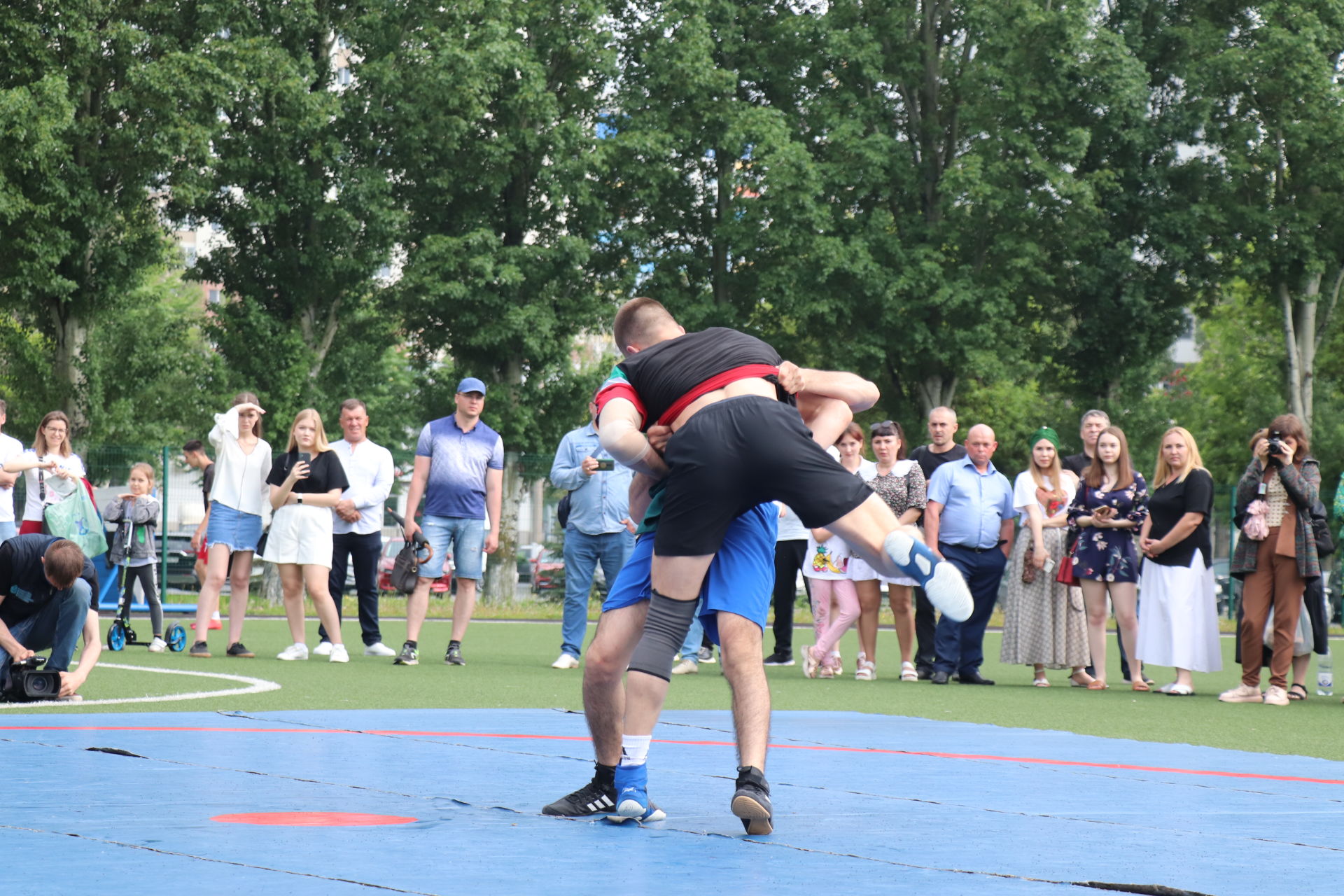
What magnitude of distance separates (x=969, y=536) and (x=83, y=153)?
2169cm

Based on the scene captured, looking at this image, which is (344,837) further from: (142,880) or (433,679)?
(433,679)

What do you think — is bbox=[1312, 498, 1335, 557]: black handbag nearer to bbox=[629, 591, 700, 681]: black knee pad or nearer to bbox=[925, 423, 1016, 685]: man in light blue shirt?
bbox=[925, 423, 1016, 685]: man in light blue shirt

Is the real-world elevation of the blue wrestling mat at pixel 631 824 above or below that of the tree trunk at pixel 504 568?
below


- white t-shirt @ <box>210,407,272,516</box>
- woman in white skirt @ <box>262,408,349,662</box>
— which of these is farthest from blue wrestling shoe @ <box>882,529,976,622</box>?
white t-shirt @ <box>210,407,272,516</box>

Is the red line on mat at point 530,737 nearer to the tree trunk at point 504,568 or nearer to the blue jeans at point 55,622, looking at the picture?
the blue jeans at point 55,622

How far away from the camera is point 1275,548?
36.5 feet

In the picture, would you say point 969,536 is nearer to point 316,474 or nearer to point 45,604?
point 316,474

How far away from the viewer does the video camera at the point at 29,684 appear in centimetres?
892

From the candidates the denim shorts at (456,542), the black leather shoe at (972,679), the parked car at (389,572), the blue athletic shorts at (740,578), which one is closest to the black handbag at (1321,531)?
the black leather shoe at (972,679)

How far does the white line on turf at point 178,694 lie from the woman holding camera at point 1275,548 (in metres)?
6.24

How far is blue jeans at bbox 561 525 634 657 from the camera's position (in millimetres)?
12703

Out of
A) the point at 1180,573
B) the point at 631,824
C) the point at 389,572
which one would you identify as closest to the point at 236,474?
the point at 1180,573

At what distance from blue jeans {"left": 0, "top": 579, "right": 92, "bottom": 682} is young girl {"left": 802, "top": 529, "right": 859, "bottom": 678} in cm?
563

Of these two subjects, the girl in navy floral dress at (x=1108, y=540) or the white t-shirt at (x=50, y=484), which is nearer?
the girl in navy floral dress at (x=1108, y=540)
